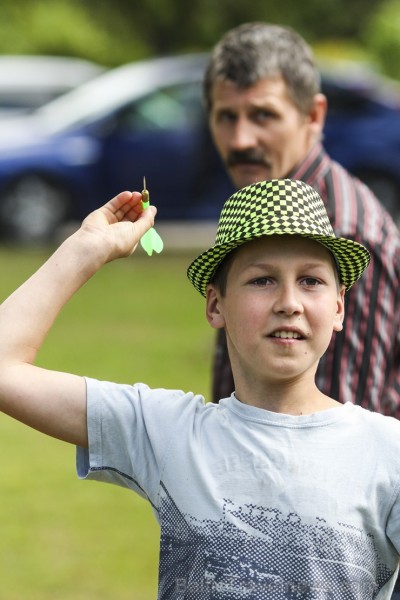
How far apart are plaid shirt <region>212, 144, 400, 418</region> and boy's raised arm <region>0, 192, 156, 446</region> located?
0.90 m

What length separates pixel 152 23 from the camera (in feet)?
106

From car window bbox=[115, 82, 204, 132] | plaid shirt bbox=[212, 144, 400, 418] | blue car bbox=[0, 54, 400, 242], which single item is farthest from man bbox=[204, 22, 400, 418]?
car window bbox=[115, 82, 204, 132]

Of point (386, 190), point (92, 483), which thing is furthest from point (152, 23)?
point (92, 483)

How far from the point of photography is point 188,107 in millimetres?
16859

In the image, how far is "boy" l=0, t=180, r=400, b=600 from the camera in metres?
2.79

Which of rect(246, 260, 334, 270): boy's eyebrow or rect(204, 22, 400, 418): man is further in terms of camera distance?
rect(204, 22, 400, 418): man

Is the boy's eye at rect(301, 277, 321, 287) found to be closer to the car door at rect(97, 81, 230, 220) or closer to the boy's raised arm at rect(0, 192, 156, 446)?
the boy's raised arm at rect(0, 192, 156, 446)

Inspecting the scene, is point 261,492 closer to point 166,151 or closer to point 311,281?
point 311,281

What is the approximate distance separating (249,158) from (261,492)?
185cm

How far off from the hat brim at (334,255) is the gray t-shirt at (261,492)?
0.93ft

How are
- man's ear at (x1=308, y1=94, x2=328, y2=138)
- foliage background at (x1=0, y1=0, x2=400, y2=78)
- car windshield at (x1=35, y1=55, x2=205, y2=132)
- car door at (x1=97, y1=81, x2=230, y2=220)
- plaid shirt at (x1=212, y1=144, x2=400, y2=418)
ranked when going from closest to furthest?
plaid shirt at (x1=212, y1=144, x2=400, y2=418), man's ear at (x1=308, y1=94, x2=328, y2=138), car door at (x1=97, y1=81, x2=230, y2=220), car windshield at (x1=35, y1=55, x2=205, y2=132), foliage background at (x1=0, y1=0, x2=400, y2=78)

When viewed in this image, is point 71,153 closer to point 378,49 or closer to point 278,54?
point 378,49

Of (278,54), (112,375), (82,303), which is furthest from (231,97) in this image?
(82,303)

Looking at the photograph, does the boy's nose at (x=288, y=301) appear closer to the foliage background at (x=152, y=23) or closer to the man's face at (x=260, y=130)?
the man's face at (x=260, y=130)
